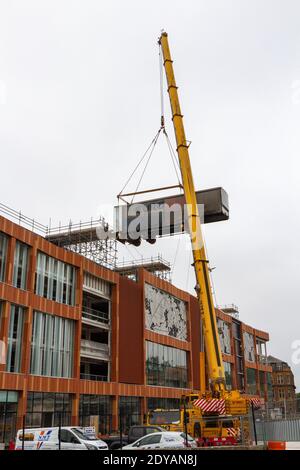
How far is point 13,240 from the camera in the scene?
125 ft

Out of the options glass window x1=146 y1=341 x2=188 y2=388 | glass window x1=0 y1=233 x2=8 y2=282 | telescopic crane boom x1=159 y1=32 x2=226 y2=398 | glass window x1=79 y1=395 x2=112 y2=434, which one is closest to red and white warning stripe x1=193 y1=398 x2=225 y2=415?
telescopic crane boom x1=159 y1=32 x2=226 y2=398

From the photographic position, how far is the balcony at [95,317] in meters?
46.7

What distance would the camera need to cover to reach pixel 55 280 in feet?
140

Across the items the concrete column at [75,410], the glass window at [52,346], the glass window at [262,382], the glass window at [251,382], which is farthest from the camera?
the glass window at [262,382]

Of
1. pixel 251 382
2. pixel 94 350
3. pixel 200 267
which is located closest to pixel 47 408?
pixel 94 350

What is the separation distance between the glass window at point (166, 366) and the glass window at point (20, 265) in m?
19.8

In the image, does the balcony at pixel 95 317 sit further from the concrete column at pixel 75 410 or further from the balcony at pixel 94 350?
the concrete column at pixel 75 410

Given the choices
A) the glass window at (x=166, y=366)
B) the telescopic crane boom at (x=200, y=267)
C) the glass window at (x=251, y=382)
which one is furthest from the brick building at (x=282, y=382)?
the telescopic crane boom at (x=200, y=267)

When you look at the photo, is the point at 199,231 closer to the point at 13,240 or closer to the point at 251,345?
the point at 13,240

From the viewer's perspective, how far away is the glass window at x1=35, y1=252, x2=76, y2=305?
4088cm

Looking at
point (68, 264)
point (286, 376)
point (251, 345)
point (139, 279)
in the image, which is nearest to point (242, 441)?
point (68, 264)

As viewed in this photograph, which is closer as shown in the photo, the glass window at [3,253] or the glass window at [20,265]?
the glass window at [3,253]

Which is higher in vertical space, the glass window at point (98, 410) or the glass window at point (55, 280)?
the glass window at point (55, 280)

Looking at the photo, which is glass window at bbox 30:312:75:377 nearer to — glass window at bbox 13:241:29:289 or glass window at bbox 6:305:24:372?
glass window at bbox 6:305:24:372
